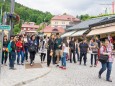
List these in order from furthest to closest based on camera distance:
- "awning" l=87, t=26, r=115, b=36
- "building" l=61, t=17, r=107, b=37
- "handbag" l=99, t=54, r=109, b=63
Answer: "building" l=61, t=17, r=107, b=37, "awning" l=87, t=26, r=115, b=36, "handbag" l=99, t=54, r=109, b=63

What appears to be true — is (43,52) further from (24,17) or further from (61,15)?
(24,17)

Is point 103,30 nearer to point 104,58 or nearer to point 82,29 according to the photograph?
point 82,29

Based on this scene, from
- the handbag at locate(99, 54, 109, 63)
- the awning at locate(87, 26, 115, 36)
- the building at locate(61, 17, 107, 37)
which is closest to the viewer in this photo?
the handbag at locate(99, 54, 109, 63)

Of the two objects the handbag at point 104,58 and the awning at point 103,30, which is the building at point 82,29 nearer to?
the awning at point 103,30

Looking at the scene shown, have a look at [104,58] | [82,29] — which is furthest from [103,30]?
[104,58]

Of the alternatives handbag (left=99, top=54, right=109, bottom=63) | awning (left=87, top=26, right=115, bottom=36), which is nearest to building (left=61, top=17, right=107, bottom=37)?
awning (left=87, top=26, right=115, bottom=36)

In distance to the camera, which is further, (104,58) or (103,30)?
(103,30)

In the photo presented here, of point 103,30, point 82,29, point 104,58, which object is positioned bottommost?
point 104,58

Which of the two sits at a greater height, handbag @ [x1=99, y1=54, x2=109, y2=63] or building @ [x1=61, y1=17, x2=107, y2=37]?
building @ [x1=61, y1=17, x2=107, y2=37]

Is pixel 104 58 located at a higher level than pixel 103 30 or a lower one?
lower

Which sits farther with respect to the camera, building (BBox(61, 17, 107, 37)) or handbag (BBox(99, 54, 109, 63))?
building (BBox(61, 17, 107, 37))

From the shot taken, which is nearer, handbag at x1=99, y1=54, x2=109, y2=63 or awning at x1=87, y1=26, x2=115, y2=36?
handbag at x1=99, y1=54, x2=109, y2=63

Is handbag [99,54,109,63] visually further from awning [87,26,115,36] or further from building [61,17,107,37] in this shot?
building [61,17,107,37]

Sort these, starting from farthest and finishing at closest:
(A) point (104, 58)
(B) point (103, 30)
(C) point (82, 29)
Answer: (C) point (82, 29), (B) point (103, 30), (A) point (104, 58)
